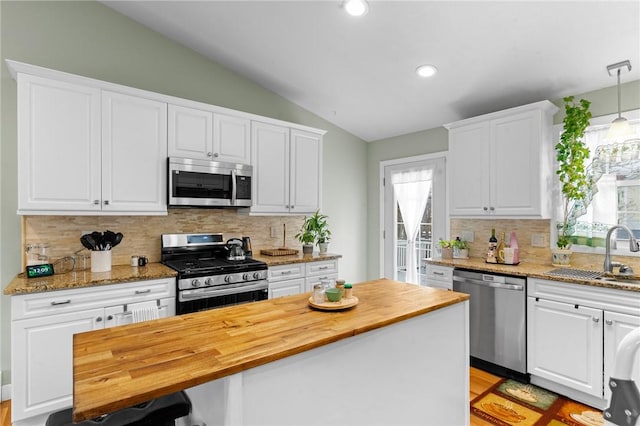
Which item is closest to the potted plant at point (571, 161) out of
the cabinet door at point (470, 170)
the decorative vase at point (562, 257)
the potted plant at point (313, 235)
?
the decorative vase at point (562, 257)

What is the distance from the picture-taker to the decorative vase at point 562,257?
9.93 ft

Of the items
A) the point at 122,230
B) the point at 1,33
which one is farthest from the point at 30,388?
the point at 1,33

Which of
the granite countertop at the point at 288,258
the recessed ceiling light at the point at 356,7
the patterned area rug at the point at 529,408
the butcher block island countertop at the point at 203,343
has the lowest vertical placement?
the patterned area rug at the point at 529,408

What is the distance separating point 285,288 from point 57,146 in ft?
7.23

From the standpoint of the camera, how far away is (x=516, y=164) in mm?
3135

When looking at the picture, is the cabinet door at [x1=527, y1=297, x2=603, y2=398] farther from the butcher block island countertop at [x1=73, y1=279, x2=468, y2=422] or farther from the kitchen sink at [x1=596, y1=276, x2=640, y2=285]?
the butcher block island countertop at [x1=73, y1=279, x2=468, y2=422]

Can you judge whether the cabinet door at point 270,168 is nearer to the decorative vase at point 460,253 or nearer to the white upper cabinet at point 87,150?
the white upper cabinet at point 87,150

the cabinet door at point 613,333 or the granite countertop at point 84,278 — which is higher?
the granite countertop at point 84,278

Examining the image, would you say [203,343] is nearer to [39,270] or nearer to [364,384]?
[364,384]

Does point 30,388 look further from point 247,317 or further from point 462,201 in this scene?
point 462,201

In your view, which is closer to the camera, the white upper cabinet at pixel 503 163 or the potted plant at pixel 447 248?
the white upper cabinet at pixel 503 163

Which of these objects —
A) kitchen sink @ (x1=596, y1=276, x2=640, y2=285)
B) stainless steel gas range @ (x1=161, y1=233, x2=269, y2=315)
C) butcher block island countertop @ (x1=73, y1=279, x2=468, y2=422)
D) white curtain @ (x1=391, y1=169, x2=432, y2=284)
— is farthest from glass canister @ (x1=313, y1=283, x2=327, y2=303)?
white curtain @ (x1=391, y1=169, x2=432, y2=284)

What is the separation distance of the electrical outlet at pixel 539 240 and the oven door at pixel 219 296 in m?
2.67

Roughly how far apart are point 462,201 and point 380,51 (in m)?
1.75
